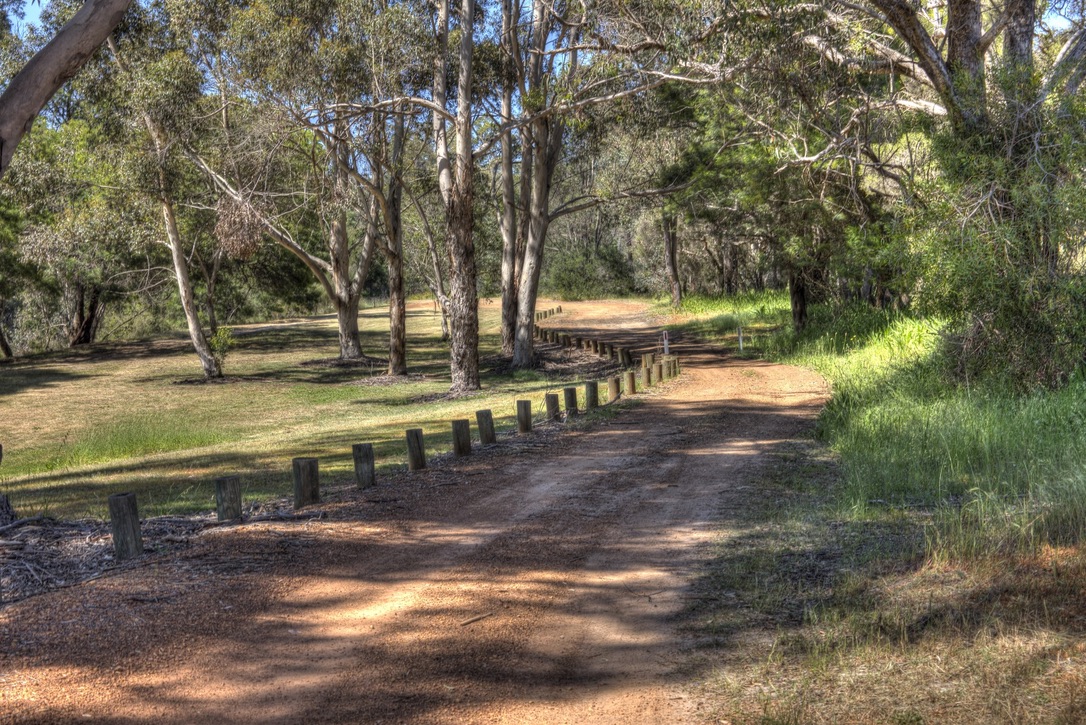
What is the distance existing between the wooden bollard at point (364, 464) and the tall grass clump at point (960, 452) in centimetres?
470

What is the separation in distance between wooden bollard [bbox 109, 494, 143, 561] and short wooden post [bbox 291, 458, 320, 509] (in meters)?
1.81

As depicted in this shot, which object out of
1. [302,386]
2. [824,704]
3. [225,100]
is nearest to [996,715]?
[824,704]

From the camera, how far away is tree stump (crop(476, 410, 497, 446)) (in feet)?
42.2

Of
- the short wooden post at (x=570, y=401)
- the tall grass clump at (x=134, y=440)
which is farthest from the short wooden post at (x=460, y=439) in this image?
the tall grass clump at (x=134, y=440)

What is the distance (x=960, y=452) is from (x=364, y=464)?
605 cm

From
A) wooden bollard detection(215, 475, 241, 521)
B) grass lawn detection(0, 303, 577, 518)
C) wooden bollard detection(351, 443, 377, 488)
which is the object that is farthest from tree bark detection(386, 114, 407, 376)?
wooden bollard detection(215, 475, 241, 521)

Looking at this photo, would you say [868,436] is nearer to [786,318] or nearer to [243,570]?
[243,570]

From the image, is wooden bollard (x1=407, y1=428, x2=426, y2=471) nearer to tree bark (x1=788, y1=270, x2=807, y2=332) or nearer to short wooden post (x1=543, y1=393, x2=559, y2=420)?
short wooden post (x1=543, y1=393, x2=559, y2=420)

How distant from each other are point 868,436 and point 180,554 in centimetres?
779

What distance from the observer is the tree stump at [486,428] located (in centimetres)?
1287

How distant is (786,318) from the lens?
33.9m

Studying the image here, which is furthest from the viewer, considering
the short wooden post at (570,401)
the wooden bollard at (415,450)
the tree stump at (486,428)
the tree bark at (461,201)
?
the tree bark at (461,201)

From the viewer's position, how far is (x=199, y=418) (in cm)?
2294

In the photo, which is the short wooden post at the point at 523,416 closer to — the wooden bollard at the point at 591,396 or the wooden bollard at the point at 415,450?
the wooden bollard at the point at 591,396
